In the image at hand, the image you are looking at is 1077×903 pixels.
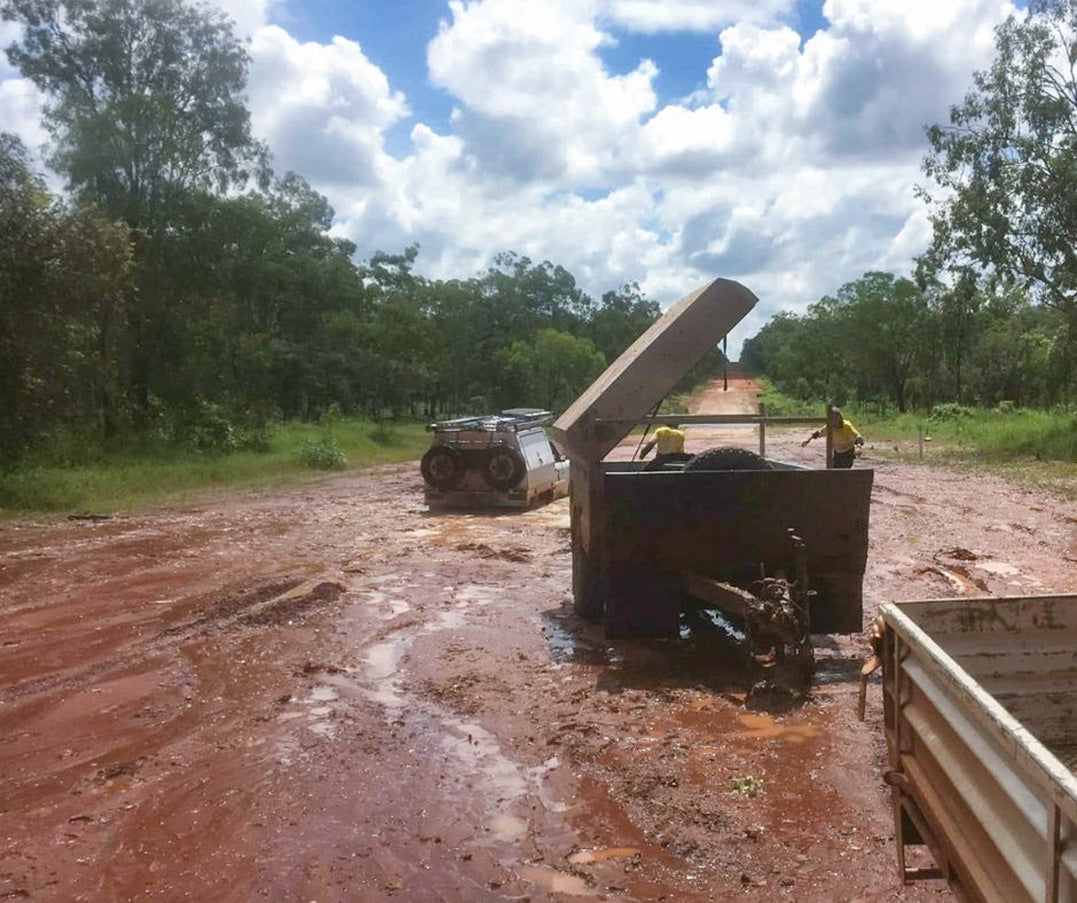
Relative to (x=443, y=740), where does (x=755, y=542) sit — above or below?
above

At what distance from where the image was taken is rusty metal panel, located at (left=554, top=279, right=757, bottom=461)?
7.83 m

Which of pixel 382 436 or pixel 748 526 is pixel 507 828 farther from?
pixel 382 436

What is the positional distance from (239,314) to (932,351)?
34.3m

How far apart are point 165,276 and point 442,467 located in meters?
15.2

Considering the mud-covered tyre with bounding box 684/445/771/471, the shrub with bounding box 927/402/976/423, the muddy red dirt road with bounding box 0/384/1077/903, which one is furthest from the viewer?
the shrub with bounding box 927/402/976/423

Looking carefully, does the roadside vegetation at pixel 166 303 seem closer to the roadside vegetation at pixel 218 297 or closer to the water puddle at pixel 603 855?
the roadside vegetation at pixel 218 297

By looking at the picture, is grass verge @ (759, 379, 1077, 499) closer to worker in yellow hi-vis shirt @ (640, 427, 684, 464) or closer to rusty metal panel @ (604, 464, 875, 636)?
worker in yellow hi-vis shirt @ (640, 427, 684, 464)

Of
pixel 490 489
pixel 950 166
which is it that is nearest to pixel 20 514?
pixel 490 489

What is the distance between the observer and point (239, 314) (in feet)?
119

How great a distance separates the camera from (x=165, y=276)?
1135 inches

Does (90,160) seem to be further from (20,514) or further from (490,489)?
(490,489)

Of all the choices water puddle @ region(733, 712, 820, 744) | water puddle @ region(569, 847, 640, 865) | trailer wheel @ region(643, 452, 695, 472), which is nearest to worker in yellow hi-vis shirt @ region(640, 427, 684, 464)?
trailer wheel @ region(643, 452, 695, 472)

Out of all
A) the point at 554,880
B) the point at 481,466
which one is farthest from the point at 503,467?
the point at 554,880

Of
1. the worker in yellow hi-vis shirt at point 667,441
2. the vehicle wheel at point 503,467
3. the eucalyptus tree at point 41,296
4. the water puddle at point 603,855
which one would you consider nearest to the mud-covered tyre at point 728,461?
the worker in yellow hi-vis shirt at point 667,441
